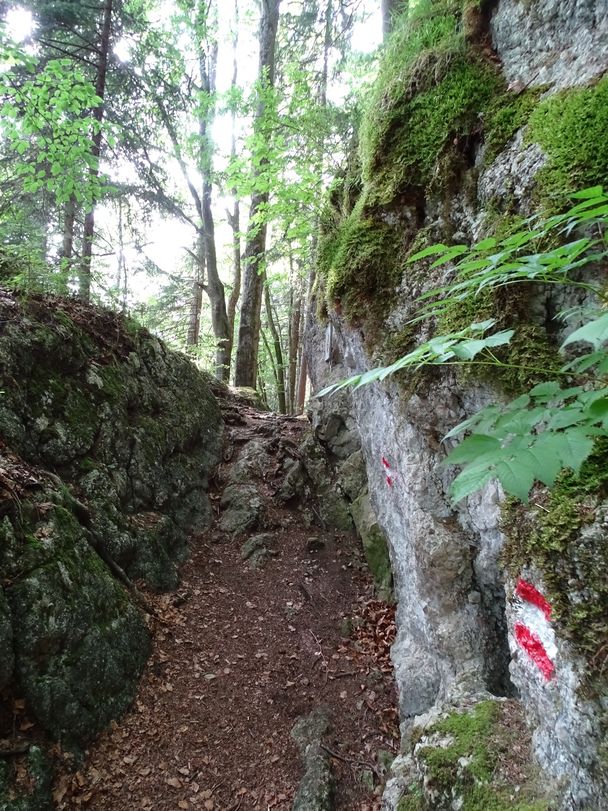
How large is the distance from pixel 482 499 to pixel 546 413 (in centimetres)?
213

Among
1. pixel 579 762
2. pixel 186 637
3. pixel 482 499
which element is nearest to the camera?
pixel 579 762

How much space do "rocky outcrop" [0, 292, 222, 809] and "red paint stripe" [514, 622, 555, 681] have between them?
3.55 meters

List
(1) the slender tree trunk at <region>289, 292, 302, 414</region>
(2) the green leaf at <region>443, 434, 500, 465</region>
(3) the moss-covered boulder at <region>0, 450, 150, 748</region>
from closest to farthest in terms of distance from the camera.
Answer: (2) the green leaf at <region>443, 434, 500, 465</region>
(3) the moss-covered boulder at <region>0, 450, 150, 748</region>
(1) the slender tree trunk at <region>289, 292, 302, 414</region>

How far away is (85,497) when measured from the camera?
Answer: 16.4 feet

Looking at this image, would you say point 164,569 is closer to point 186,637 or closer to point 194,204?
point 186,637

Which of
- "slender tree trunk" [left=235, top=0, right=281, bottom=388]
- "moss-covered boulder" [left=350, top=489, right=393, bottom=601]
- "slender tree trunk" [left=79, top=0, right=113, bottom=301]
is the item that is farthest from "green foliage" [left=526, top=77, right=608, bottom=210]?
"slender tree trunk" [left=235, top=0, right=281, bottom=388]

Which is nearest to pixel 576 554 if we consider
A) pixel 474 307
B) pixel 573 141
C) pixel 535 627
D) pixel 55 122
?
pixel 535 627

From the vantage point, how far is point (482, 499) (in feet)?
9.78

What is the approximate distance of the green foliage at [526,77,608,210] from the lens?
2088mm

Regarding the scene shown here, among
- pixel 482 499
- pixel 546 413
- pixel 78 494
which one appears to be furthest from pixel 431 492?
pixel 78 494

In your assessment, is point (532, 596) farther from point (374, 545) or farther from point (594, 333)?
point (374, 545)

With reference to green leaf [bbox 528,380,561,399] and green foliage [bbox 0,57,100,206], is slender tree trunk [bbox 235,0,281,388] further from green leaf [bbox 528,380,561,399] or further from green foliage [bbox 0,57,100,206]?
green leaf [bbox 528,380,561,399]

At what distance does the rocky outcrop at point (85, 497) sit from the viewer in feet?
11.6

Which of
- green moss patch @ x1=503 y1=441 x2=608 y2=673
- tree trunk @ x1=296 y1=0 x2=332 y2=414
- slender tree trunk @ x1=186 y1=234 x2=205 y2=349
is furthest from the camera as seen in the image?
slender tree trunk @ x1=186 y1=234 x2=205 y2=349
